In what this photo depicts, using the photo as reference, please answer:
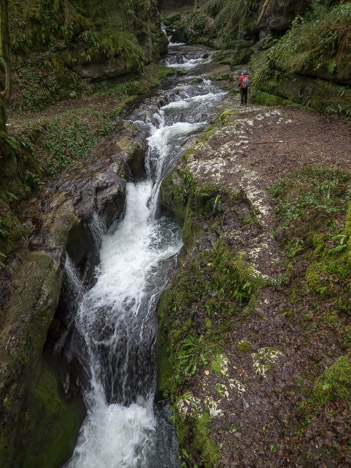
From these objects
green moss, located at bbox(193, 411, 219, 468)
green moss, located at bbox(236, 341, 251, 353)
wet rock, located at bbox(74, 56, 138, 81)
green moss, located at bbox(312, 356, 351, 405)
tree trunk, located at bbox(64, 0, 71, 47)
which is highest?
tree trunk, located at bbox(64, 0, 71, 47)

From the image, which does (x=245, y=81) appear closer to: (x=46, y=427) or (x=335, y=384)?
(x=335, y=384)

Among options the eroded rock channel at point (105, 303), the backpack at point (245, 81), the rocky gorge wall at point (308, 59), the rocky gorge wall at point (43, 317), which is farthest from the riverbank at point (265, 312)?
the backpack at point (245, 81)

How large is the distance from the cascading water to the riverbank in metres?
0.99

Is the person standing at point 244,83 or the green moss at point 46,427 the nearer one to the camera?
the green moss at point 46,427

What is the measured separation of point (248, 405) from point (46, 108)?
16.3 meters

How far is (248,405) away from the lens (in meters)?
3.75

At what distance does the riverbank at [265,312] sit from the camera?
3395 millimetres

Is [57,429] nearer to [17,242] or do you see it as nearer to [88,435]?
[88,435]

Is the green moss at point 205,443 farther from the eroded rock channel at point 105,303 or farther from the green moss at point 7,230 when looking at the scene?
the green moss at point 7,230

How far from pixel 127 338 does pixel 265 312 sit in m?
4.01

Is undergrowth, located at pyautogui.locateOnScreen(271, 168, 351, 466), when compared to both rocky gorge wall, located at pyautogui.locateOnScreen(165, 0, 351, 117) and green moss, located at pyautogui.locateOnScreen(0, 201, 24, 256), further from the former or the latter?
green moss, located at pyautogui.locateOnScreen(0, 201, 24, 256)

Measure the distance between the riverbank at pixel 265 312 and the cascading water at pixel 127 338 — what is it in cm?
99

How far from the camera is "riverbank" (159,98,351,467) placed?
134 inches

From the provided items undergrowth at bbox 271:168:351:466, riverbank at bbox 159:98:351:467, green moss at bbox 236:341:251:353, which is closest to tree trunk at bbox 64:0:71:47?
riverbank at bbox 159:98:351:467
